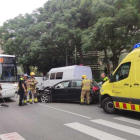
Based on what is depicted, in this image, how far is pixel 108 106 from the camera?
819cm

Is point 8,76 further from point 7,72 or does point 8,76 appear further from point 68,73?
point 68,73

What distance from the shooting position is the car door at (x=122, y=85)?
23.6 feet

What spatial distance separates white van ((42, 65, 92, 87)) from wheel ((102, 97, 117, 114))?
719 centimetres

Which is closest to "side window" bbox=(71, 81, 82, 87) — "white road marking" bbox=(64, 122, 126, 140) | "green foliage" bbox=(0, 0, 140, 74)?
"white road marking" bbox=(64, 122, 126, 140)

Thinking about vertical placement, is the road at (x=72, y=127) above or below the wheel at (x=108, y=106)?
below

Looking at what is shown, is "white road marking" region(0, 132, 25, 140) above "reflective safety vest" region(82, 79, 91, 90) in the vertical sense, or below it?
below

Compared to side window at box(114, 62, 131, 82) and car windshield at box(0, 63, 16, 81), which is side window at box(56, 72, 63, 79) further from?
side window at box(114, 62, 131, 82)

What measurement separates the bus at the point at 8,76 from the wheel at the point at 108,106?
5.97 meters

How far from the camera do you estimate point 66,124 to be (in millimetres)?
6332

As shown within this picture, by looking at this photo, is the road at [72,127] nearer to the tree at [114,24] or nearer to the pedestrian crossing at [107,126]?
the pedestrian crossing at [107,126]

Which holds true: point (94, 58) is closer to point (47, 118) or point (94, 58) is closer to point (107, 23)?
point (107, 23)

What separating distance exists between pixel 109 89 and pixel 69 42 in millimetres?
13694

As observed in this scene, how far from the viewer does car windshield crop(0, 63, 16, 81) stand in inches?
462

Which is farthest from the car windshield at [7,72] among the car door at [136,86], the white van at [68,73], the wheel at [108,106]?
the car door at [136,86]
